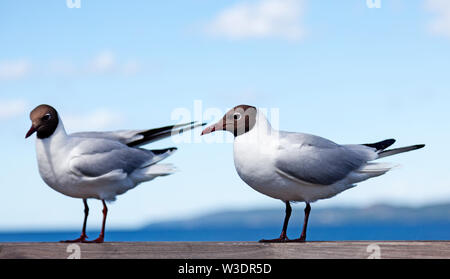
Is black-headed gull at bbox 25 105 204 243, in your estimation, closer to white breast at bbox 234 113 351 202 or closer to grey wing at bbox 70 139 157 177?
grey wing at bbox 70 139 157 177

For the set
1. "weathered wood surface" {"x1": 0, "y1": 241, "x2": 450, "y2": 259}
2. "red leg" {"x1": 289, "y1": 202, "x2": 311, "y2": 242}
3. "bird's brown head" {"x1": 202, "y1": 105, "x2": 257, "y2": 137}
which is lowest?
"weathered wood surface" {"x1": 0, "y1": 241, "x2": 450, "y2": 259}

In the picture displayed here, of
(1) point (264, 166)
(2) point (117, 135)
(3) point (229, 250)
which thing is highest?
(2) point (117, 135)

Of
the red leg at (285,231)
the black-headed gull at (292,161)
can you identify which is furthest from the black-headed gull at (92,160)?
the red leg at (285,231)

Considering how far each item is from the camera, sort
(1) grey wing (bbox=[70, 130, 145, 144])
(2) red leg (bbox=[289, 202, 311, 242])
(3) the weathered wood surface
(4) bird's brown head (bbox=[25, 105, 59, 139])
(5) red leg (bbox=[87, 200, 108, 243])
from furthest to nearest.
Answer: (1) grey wing (bbox=[70, 130, 145, 144]) < (4) bird's brown head (bbox=[25, 105, 59, 139]) < (5) red leg (bbox=[87, 200, 108, 243]) < (2) red leg (bbox=[289, 202, 311, 242]) < (3) the weathered wood surface

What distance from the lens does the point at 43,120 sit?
9.89 feet

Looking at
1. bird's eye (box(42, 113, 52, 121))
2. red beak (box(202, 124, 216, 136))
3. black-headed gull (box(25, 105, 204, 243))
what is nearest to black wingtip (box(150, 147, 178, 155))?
black-headed gull (box(25, 105, 204, 243))

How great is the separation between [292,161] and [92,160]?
99 cm

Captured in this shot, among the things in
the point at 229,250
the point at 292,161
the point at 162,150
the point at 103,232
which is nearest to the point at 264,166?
the point at 292,161

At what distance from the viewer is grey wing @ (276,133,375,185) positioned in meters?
2.80

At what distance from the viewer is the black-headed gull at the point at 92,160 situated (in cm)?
301

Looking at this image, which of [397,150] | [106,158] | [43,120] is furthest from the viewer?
[106,158]

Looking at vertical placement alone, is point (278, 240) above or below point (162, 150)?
below

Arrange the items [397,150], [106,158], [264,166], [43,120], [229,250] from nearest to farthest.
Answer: [229,250], [264,166], [397,150], [43,120], [106,158]

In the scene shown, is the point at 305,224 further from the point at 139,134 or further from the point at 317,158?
the point at 139,134
